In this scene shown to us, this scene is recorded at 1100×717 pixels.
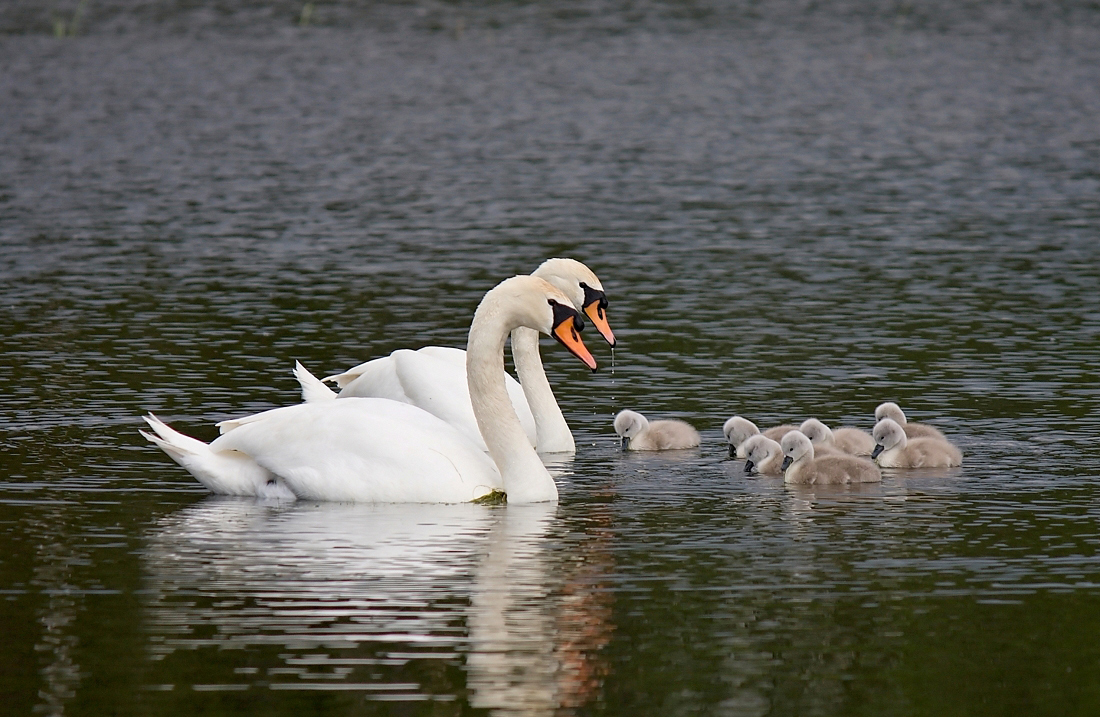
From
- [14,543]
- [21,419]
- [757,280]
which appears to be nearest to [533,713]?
[14,543]

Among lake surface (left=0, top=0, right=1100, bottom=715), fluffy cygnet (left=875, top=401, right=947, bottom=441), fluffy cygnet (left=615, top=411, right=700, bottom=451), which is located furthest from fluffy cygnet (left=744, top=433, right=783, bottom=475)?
fluffy cygnet (left=875, top=401, right=947, bottom=441)

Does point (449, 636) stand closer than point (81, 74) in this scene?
Yes

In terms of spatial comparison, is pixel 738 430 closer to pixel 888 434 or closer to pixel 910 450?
pixel 888 434

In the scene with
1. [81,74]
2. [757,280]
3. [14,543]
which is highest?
[81,74]

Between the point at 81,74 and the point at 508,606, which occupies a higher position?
the point at 81,74

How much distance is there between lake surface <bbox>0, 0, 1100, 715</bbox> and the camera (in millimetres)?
8141

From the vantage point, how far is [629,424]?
13.0 meters

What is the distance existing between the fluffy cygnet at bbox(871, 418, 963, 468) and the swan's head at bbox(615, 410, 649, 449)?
60.1 inches

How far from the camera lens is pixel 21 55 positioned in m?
47.1

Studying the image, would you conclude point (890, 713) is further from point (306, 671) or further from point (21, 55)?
point (21, 55)

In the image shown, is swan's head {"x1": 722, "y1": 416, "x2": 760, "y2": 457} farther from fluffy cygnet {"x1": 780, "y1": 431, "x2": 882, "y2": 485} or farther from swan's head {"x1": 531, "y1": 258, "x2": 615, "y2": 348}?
swan's head {"x1": 531, "y1": 258, "x2": 615, "y2": 348}

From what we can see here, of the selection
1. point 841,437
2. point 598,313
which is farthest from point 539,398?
point 841,437

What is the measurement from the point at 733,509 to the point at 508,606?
2.54 metres

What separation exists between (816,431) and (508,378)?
7.75ft
